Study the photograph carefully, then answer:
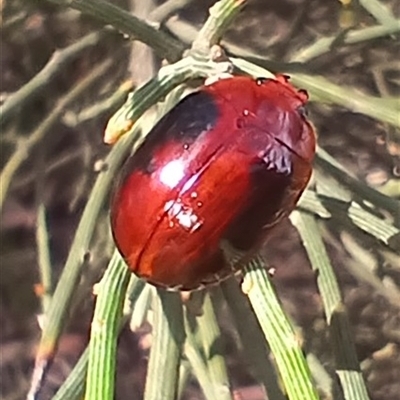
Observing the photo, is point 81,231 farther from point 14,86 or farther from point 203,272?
point 14,86

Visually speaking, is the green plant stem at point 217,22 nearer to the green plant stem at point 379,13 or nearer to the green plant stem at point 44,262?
the green plant stem at point 379,13

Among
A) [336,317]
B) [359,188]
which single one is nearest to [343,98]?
[359,188]

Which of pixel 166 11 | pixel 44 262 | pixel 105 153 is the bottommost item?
pixel 44 262

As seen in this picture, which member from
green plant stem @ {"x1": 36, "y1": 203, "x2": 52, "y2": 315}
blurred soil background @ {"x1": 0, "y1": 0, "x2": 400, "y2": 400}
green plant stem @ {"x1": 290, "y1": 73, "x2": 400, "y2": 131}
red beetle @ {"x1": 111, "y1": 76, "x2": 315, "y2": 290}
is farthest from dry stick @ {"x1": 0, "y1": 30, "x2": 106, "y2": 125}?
red beetle @ {"x1": 111, "y1": 76, "x2": 315, "y2": 290}

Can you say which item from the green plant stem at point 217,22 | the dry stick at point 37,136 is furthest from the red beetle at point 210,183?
the dry stick at point 37,136

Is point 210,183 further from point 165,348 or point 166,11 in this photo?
point 166,11

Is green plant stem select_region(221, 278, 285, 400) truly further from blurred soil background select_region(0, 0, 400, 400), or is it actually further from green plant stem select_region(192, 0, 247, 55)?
blurred soil background select_region(0, 0, 400, 400)

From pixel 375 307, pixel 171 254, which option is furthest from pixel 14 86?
pixel 171 254
